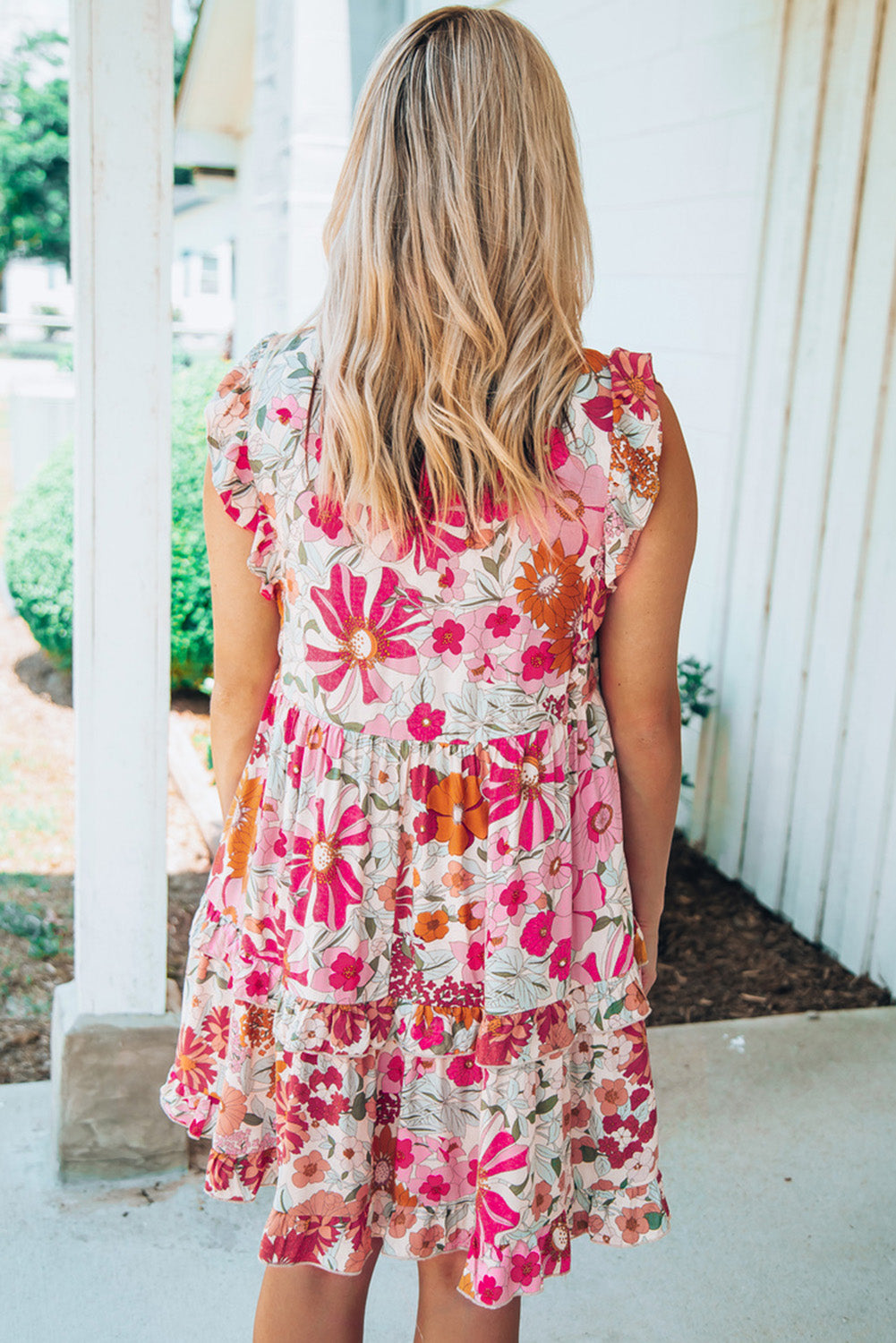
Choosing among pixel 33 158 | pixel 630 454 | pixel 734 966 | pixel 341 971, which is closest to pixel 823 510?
pixel 734 966

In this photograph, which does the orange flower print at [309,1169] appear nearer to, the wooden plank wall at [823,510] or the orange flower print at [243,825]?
the orange flower print at [243,825]

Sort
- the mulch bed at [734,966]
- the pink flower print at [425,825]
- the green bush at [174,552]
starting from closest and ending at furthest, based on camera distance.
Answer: the pink flower print at [425,825], the mulch bed at [734,966], the green bush at [174,552]

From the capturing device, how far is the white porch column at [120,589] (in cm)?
201

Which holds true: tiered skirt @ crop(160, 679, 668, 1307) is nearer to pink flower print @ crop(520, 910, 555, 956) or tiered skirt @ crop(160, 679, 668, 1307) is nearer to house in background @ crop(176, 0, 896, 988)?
pink flower print @ crop(520, 910, 555, 956)

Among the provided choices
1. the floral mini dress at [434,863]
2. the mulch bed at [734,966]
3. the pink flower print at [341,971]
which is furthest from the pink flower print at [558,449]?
the mulch bed at [734,966]

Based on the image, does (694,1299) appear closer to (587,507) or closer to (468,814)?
(468,814)

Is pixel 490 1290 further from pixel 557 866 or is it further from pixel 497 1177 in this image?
pixel 557 866

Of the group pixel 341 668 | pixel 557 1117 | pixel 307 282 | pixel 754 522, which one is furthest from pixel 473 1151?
pixel 307 282

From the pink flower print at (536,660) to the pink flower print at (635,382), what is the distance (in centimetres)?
28

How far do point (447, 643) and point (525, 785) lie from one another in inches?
7.4

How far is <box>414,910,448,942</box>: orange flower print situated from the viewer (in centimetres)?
139

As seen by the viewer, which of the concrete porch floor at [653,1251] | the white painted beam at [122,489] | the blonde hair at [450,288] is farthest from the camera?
the concrete porch floor at [653,1251]

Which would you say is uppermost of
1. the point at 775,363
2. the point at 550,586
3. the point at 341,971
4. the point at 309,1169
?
the point at 775,363

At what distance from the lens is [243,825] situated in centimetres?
151
